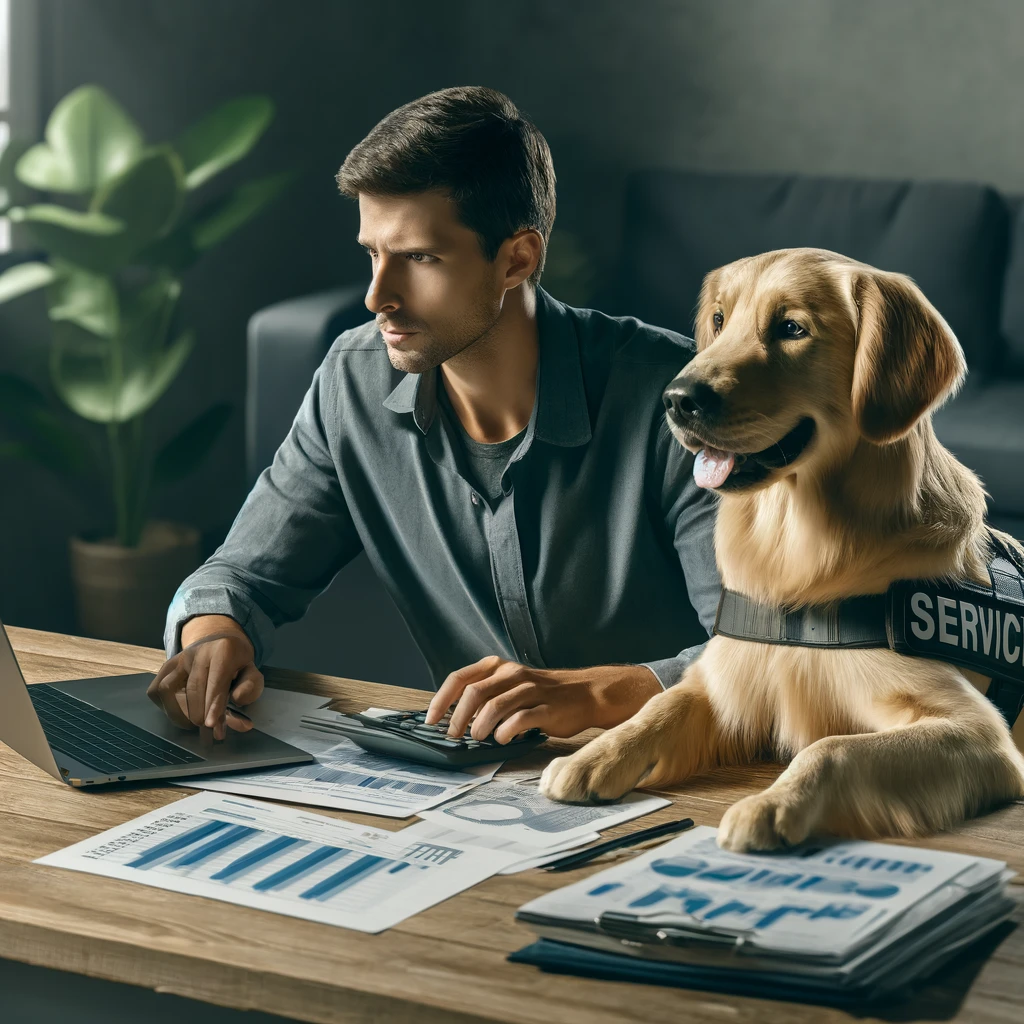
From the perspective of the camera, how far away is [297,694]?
1389 millimetres

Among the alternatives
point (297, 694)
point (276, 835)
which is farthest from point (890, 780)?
point (297, 694)

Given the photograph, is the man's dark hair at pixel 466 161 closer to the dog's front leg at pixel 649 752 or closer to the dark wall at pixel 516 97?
the dog's front leg at pixel 649 752

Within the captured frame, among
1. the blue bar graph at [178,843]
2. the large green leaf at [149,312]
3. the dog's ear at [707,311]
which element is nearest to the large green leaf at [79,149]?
the large green leaf at [149,312]

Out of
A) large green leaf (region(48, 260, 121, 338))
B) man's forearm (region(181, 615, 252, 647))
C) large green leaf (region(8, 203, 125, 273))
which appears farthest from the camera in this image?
large green leaf (region(48, 260, 121, 338))

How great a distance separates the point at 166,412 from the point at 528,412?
95.6 inches

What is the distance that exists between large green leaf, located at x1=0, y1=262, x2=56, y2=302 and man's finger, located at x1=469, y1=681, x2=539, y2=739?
233 cm

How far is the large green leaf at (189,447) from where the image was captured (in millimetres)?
3447

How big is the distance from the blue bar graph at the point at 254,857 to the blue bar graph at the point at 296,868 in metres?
0.02

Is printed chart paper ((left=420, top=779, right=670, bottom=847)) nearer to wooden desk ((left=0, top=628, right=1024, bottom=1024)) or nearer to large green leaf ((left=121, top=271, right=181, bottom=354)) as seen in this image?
wooden desk ((left=0, top=628, right=1024, bottom=1024))

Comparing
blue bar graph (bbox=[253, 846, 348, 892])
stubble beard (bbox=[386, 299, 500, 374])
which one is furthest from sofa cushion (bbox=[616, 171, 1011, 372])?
blue bar graph (bbox=[253, 846, 348, 892])

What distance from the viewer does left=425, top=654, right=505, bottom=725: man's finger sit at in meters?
1.21

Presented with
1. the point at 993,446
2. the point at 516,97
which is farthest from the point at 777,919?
the point at 516,97

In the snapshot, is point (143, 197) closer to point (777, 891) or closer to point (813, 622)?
point (813, 622)

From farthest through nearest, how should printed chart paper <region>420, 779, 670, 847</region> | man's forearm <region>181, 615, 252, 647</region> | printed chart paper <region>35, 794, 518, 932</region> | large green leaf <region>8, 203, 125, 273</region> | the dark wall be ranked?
the dark wall < large green leaf <region>8, 203, 125, 273</region> < man's forearm <region>181, 615, 252, 647</region> < printed chart paper <region>420, 779, 670, 847</region> < printed chart paper <region>35, 794, 518, 932</region>
